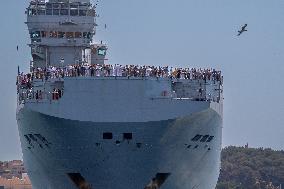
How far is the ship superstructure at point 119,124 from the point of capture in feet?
207

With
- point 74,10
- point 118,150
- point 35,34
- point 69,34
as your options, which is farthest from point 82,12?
point 118,150

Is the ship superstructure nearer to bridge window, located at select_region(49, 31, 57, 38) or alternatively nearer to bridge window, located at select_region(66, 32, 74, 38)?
bridge window, located at select_region(49, 31, 57, 38)

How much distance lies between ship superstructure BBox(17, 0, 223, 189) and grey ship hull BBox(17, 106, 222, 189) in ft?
0.20

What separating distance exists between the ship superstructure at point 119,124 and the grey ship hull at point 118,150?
0.20 ft

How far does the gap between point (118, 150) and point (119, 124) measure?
5.63 feet

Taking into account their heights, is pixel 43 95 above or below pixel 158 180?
above

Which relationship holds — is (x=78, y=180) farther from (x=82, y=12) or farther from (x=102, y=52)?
(x=102, y=52)

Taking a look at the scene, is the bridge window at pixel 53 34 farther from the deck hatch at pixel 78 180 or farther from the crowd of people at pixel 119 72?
the deck hatch at pixel 78 180

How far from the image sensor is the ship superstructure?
63188mm

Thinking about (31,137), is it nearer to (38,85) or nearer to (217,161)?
(38,85)

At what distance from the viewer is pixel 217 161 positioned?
78438 mm

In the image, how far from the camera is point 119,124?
62.6 metres

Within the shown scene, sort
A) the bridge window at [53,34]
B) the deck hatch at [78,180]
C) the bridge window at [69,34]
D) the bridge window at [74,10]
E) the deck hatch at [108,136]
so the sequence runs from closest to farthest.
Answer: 1. the deck hatch at [108,136]
2. the deck hatch at [78,180]
3. the bridge window at [53,34]
4. the bridge window at [74,10]
5. the bridge window at [69,34]

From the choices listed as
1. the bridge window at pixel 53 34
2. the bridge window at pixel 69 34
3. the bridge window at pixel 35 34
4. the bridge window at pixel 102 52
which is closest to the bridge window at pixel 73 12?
the bridge window at pixel 69 34
